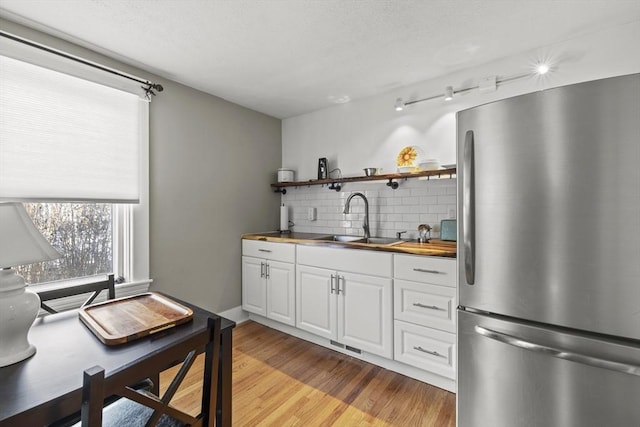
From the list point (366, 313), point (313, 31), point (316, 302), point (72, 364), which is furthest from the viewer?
point (316, 302)

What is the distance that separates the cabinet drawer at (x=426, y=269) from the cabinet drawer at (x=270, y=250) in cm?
103

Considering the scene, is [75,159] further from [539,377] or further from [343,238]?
[539,377]

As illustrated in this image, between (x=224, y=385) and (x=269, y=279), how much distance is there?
1.87 metres

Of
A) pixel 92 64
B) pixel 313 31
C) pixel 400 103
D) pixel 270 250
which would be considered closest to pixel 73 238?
pixel 92 64

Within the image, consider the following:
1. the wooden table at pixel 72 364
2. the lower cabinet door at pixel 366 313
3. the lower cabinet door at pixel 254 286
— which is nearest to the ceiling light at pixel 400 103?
the lower cabinet door at pixel 366 313

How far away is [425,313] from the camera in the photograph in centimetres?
202

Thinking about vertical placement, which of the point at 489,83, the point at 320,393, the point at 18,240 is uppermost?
the point at 489,83

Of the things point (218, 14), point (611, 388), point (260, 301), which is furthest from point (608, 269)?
point (260, 301)

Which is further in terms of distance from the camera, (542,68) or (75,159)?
(542,68)

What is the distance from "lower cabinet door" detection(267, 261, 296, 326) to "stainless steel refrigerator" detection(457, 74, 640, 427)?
1598mm

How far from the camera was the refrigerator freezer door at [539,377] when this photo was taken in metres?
1.09

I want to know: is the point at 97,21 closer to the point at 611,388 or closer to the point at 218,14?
the point at 218,14

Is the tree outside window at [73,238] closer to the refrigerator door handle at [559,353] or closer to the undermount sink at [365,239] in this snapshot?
the undermount sink at [365,239]

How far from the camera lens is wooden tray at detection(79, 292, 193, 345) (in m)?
1.03
